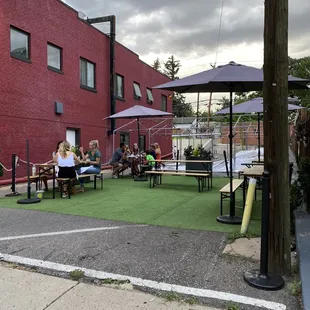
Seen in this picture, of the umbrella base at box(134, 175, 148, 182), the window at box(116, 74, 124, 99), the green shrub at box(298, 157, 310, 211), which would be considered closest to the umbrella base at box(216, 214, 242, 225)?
the green shrub at box(298, 157, 310, 211)

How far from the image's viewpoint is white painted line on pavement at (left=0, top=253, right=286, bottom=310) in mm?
3103

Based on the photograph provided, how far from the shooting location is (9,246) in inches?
189

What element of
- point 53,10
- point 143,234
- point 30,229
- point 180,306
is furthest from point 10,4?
point 180,306

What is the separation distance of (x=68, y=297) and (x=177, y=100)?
209 feet

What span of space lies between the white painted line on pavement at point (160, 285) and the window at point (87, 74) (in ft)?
41.4

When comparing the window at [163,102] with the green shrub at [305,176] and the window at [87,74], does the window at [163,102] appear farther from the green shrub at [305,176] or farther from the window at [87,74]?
the green shrub at [305,176]

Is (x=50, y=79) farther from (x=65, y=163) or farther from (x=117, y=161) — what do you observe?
(x=65, y=163)

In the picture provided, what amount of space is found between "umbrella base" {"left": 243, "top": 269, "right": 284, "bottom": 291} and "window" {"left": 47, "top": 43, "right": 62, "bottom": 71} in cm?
1223

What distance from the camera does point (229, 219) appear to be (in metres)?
5.92

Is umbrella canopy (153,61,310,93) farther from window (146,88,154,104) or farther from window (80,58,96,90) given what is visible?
window (146,88,154,104)

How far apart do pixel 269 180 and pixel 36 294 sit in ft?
8.92

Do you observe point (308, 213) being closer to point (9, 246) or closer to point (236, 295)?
point (236, 295)

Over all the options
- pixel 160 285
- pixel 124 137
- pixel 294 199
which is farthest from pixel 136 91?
pixel 160 285

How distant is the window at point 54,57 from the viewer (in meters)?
13.6
